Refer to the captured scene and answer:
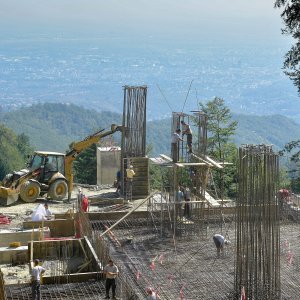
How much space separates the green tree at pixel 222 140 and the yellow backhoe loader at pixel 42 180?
11512mm

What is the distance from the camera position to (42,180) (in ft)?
87.7

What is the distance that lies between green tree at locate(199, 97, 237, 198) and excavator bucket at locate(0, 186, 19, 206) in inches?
535

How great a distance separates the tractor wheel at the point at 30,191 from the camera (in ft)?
85.0

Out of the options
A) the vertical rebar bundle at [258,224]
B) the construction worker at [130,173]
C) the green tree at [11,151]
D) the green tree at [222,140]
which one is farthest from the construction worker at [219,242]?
the green tree at [11,151]

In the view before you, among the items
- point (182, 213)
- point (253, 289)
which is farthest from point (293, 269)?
point (182, 213)

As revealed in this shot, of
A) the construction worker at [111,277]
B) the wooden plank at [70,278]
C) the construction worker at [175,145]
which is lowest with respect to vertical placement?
the wooden plank at [70,278]

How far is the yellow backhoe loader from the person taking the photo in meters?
25.9

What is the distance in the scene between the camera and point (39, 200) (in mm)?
26922

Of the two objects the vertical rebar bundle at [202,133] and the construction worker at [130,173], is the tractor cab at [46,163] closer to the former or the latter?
the construction worker at [130,173]

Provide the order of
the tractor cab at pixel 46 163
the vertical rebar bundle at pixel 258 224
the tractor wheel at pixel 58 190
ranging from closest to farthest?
1. the vertical rebar bundle at pixel 258 224
2. the tractor wheel at pixel 58 190
3. the tractor cab at pixel 46 163

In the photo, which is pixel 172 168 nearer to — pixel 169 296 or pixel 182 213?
pixel 182 213

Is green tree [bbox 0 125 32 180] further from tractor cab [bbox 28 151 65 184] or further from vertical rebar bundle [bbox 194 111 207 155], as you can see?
vertical rebar bundle [bbox 194 111 207 155]

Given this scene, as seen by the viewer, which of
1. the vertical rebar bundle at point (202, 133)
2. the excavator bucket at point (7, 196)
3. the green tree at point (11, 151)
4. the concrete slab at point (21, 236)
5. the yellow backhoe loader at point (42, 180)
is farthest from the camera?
the green tree at point (11, 151)

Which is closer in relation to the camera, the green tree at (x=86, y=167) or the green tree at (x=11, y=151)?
the green tree at (x=86, y=167)
